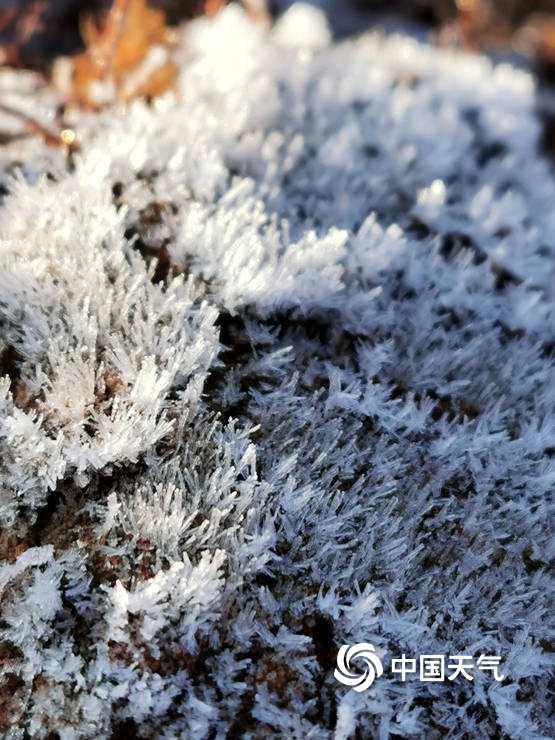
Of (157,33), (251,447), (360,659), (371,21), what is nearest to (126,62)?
(157,33)

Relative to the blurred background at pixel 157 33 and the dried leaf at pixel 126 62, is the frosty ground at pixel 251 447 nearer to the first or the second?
the dried leaf at pixel 126 62

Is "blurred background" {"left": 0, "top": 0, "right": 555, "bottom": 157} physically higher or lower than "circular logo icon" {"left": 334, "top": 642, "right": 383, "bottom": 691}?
higher

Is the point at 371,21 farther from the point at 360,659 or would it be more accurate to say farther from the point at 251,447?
the point at 360,659

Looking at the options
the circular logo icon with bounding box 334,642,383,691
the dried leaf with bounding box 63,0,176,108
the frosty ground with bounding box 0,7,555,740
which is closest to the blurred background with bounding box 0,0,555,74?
the dried leaf with bounding box 63,0,176,108

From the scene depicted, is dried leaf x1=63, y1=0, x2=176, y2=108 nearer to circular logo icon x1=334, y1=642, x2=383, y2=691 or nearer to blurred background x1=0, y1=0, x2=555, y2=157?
blurred background x1=0, y1=0, x2=555, y2=157

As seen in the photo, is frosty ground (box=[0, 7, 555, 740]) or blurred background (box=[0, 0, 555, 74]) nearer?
A: frosty ground (box=[0, 7, 555, 740])

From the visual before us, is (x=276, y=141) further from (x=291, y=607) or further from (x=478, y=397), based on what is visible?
(x=291, y=607)
